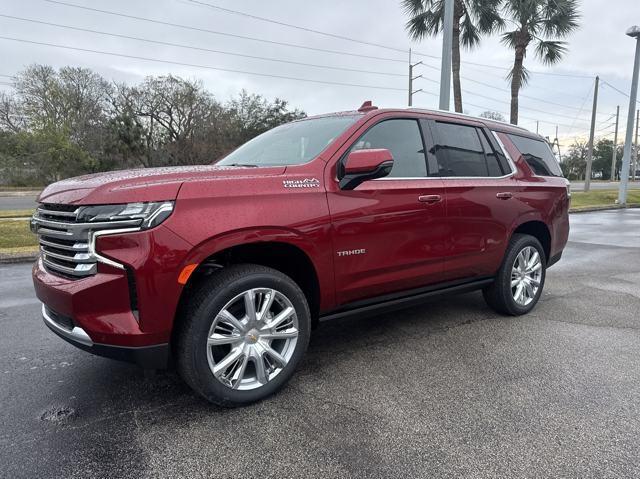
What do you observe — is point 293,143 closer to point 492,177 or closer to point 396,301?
point 396,301

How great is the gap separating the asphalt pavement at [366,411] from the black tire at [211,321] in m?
0.12

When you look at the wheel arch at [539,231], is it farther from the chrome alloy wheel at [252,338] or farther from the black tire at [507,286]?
the chrome alloy wheel at [252,338]

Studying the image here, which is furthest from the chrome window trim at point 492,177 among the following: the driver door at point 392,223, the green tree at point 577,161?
the green tree at point 577,161

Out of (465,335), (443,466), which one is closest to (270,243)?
(443,466)

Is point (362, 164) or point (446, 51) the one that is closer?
point (362, 164)

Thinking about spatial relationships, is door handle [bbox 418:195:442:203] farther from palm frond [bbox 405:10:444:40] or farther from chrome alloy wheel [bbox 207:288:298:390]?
palm frond [bbox 405:10:444:40]

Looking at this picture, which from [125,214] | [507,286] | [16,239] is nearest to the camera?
[125,214]

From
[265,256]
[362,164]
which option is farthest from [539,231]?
[265,256]

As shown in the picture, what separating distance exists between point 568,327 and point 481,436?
2333mm

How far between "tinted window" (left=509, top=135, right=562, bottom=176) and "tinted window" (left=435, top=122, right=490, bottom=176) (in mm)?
690

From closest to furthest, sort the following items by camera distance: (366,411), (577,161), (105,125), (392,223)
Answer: (366,411) → (392,223) → (105,125) → (577,161)

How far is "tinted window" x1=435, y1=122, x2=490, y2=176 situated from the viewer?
3736mm

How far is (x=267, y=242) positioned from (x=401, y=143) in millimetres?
1480

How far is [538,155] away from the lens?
15.9 ft
